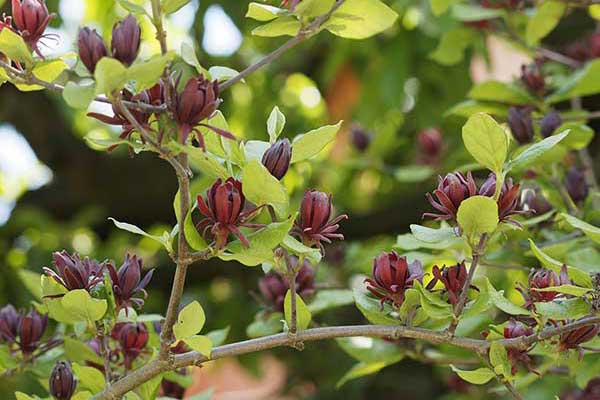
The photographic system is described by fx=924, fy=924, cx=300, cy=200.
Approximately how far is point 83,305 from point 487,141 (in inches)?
12.7

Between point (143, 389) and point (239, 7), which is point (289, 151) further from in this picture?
point (239, 7)

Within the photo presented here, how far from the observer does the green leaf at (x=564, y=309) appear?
0.69 metres

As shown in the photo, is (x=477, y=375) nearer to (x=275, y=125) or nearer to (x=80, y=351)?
(x=275, y=125)

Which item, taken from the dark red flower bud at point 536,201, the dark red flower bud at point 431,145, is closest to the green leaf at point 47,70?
the dark red flower bud at point 536,201

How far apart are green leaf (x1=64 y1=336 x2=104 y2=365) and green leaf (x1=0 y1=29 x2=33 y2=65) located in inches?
13.6

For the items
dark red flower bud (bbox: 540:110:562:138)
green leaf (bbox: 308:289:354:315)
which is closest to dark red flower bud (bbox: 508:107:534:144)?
dark red flower bud (bbox: 540:110:562:138)

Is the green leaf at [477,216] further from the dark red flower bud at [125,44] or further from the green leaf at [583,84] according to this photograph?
the green leaf at [583,84]

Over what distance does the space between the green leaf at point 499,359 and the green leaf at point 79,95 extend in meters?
0.35

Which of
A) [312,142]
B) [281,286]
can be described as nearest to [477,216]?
[312,142]

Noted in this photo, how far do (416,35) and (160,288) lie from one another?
2.41 ft

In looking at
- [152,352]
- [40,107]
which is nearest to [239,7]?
[40,107]

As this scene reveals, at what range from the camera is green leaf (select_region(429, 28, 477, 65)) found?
1.33 meters

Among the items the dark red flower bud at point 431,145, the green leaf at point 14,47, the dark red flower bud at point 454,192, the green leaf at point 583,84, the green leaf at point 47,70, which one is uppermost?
the green leaf at point 14,47

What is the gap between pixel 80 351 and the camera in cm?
90
